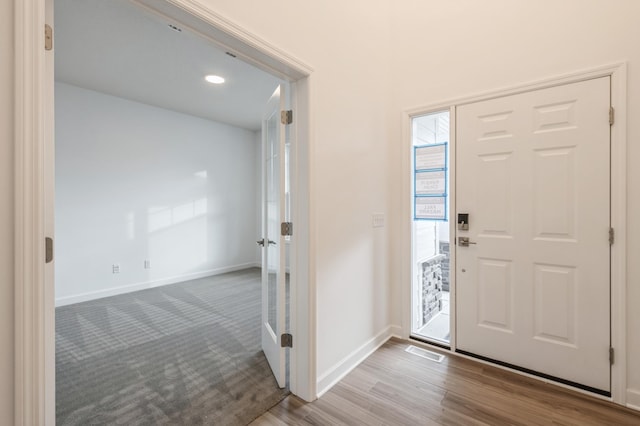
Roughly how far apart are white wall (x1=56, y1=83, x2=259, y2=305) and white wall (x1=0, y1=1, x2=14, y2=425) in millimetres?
3621

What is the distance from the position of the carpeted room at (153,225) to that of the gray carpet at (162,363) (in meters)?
0.01

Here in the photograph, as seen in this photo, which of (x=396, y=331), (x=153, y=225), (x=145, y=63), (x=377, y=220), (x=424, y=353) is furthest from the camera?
(x=153, y=225)

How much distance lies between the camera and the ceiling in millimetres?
2400

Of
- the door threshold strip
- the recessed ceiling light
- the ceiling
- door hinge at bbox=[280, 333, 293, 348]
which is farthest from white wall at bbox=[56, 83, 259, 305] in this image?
the door threshold strip

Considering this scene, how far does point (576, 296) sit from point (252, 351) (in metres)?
2.52

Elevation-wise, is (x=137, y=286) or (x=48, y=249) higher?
(x=48, y=249)

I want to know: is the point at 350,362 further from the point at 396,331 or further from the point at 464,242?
the point at 464,242

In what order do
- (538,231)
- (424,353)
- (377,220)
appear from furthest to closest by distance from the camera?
(377,220) → (424,353) → (538,231)

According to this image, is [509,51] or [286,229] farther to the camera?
[509,51]

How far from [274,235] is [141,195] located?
3.28m

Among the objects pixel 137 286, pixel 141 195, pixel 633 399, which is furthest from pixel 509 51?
pixel 137 286

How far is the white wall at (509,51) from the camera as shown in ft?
6.14

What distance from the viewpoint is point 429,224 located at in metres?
3.58

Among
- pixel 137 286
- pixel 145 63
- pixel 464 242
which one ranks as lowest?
pixel 137 286
